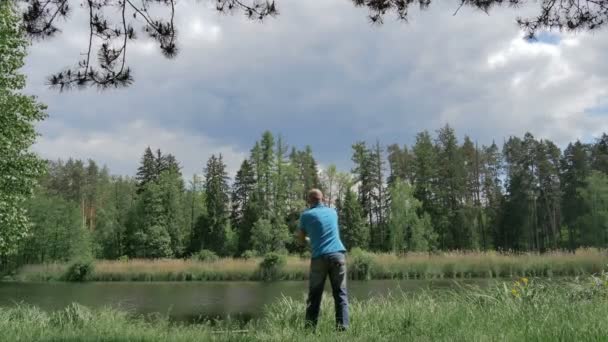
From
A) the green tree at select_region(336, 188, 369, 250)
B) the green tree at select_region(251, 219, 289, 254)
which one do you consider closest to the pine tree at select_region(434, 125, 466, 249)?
the green tree at select_region(336, 188, 369, 250)

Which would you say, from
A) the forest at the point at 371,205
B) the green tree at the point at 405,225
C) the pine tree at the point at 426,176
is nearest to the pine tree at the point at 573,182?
the forest at the point at 371,205

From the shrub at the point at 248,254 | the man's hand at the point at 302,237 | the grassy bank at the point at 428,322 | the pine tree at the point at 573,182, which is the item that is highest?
the pine tree at the point at 573,182

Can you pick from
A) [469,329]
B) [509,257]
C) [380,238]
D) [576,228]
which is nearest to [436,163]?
[380,238]

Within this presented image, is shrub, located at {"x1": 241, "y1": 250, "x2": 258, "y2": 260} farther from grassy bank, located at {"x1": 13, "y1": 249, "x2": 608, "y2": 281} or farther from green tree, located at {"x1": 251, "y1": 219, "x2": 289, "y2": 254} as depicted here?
grassy bank, located at {"x1": 13, "y1": 249, "x2": 608, "y2": 281}

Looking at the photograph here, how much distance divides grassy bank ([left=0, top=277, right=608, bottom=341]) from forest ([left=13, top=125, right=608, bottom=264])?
3890 centimetres

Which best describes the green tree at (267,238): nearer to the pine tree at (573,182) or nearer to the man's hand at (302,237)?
the pine tree at (573,182)

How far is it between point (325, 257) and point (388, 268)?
2323cm

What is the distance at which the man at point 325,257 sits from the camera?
5.85 meters

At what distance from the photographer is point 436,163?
59.7 m

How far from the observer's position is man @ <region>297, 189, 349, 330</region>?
5.85m

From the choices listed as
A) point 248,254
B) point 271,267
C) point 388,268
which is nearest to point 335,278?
point 388,268

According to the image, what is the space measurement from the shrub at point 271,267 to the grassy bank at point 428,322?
22.7 m

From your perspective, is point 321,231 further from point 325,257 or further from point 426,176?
point 426,176

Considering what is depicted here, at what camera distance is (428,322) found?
5684 millimetres
